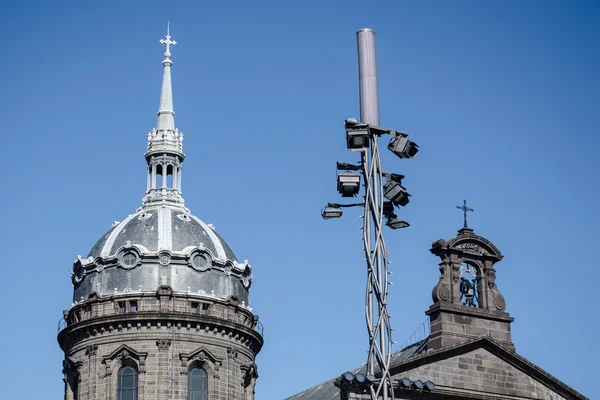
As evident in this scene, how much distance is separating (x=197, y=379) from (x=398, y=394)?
25.6 meters

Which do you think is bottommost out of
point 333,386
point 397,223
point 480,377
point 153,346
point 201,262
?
point 397,223

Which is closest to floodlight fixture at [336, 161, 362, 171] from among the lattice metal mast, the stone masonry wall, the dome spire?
the lattice metal mast

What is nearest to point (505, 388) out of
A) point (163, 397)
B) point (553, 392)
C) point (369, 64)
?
point (553, 392)

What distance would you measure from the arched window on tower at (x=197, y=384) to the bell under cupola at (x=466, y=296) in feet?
76.7

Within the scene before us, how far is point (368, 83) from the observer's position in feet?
123

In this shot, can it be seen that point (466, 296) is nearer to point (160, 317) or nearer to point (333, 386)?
point (333, 386)

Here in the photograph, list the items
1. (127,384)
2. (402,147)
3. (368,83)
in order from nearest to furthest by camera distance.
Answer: (402,147), (368,83), (127,384)

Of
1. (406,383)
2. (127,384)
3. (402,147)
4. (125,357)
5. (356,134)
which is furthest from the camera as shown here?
(127,384)

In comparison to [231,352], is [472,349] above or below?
below

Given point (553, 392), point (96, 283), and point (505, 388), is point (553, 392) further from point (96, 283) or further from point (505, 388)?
point (96, 283)

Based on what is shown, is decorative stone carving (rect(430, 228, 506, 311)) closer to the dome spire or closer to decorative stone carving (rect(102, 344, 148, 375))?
decorative stone carving (rect(102, 344, 148, 375))

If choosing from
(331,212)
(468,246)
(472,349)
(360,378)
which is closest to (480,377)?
(472,349)

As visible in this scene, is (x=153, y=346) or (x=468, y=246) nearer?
(x=468, y=246)

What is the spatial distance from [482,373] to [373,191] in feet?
97.3
